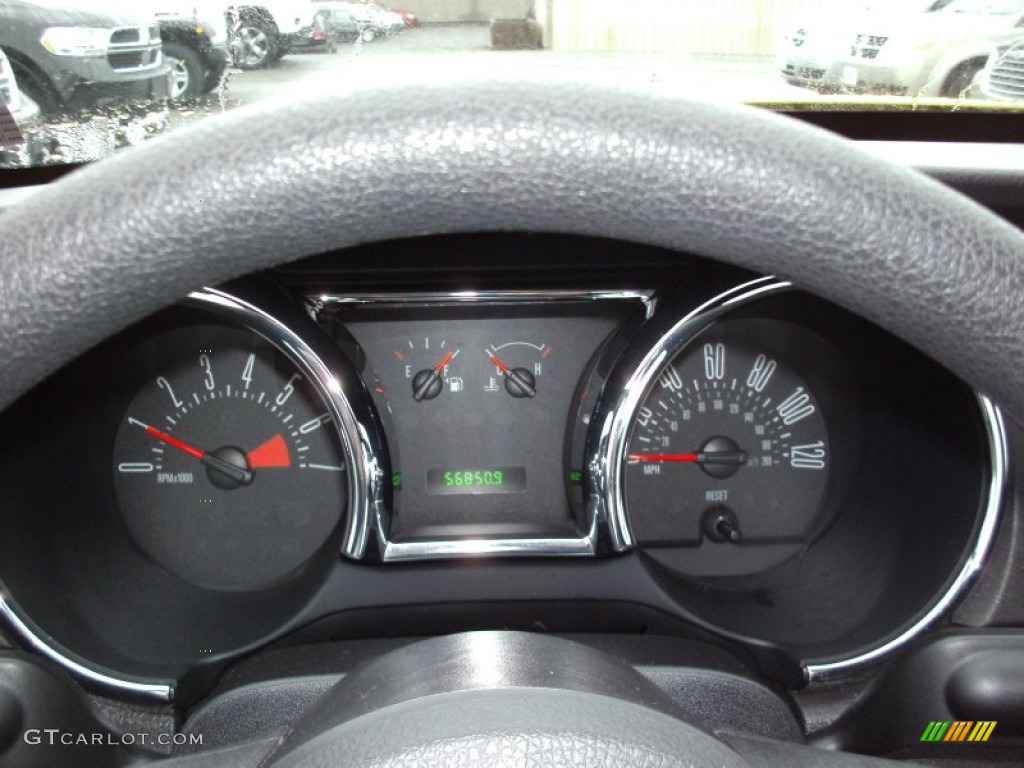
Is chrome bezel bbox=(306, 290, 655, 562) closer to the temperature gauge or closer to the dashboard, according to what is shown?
the dashboard

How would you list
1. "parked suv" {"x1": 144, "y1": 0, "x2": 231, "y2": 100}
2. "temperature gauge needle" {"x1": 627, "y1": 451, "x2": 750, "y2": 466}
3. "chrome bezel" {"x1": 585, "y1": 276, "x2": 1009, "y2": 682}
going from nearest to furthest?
"parked suv" {"x1": 144, "y1": 0, "x2": 231, "y2": 100}, "chrome bezel" {"x1": 585, "y1": 276, "x2": 1009, "y2": 682}, "temperature gauge needle" {"x1": 627, "y1": 451, "x2": 750, "y2": 466}

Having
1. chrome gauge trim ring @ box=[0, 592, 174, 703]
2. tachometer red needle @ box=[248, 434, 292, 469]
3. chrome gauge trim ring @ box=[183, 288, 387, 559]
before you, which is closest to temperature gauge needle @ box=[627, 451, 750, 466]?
chrome gauge trim ring @ box=[183, 288, 387, 559]

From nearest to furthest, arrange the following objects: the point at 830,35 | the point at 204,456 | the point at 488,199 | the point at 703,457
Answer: the point at 488,199 → the point at 830,35 → the point at 204,456 → the point at 703,457

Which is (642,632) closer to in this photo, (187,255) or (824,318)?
(824,318)

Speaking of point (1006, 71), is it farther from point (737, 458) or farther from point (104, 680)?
point (104, 680)

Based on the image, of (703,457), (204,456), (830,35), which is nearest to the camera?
(830,35)

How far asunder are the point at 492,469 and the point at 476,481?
0.13 ft

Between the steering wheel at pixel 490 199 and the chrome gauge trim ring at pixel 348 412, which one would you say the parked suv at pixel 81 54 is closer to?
the chrome gauge trim ring at pixel 348 412

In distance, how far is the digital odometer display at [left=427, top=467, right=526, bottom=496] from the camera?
2.05 m

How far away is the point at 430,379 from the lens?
201cm

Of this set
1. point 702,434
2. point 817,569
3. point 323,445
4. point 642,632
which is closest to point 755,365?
point 702,434

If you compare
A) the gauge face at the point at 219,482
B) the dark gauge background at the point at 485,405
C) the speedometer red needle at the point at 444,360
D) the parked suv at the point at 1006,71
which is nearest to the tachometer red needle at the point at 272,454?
the gauge face at the point at 219,482

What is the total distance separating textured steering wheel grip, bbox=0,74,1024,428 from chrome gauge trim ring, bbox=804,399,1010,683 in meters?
0.99

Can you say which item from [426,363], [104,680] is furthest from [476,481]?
[104,680]
